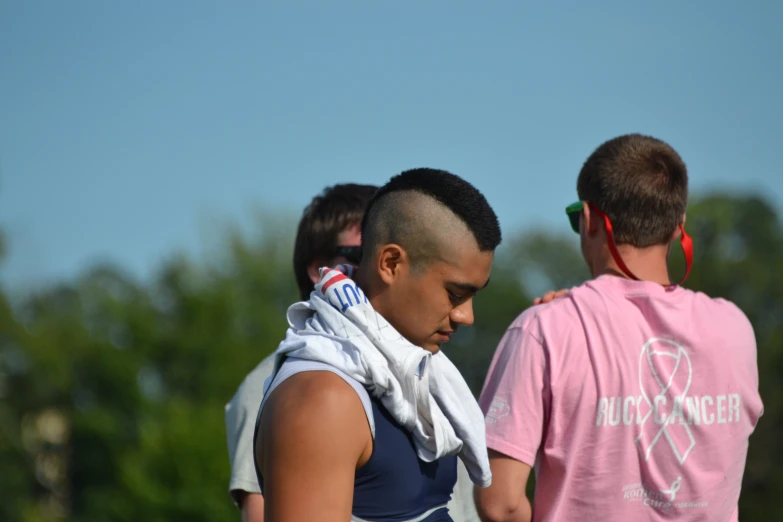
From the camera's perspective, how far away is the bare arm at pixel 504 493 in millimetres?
3264

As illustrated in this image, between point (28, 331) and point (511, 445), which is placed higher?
point (511, 445)

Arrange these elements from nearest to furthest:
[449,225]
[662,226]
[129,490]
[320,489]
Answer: [320,489], [449,225], [662,226], [129,490]

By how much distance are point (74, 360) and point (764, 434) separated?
97.1 feet

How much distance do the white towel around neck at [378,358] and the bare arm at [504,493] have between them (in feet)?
Answer: 1.47

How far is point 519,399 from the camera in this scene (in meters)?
3.32

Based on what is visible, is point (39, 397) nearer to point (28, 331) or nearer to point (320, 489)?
Result: point (28, 331)

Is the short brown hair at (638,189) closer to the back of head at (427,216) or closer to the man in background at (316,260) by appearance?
the back of head at (427,216)

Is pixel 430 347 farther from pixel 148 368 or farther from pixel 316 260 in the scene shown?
pixel 148 368

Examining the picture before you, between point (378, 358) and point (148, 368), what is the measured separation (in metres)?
44.1

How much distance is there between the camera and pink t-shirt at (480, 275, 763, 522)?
3.31 metres

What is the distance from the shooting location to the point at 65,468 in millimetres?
45625

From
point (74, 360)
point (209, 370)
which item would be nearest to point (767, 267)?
point (209, 370)

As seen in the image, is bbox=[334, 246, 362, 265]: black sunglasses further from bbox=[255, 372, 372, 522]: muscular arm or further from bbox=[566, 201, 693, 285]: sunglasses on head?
bbox=[255, 372, 372, 522]: muscular arm

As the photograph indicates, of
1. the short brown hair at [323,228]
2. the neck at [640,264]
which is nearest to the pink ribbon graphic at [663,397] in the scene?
Result: the neck at [640,264]
